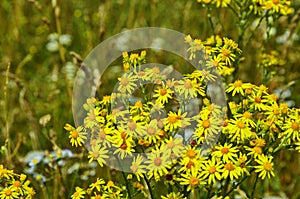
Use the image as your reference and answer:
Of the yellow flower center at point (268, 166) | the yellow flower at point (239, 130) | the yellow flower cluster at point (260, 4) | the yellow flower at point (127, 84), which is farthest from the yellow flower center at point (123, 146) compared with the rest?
the yellow flower cluster at point (260, 4)

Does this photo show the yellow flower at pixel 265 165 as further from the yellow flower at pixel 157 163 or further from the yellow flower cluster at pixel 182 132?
the yellow flower at pixel 157 163

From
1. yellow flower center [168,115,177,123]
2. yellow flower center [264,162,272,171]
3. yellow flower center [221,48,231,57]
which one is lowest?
yellow flower center [264,162,272,171]

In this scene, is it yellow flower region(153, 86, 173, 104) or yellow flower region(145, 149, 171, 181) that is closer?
yellow flower region(145, 149, 171, 181)

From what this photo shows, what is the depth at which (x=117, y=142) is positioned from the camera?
5.65 feet

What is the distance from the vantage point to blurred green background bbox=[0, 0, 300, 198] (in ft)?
10.7

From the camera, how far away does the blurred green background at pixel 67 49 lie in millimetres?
3256

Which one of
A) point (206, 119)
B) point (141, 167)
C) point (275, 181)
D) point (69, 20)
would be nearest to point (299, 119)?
point (206, 119)

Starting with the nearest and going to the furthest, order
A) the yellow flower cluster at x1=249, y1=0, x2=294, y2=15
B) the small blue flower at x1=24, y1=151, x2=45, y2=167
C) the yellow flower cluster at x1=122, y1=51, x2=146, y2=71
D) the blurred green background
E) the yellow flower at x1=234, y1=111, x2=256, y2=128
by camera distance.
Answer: the yellow flower at x1=234, y1=111, x2=256, y2=128 → the yellow flower cluster at x1=122, y1=51, x2=146, y2=71 → the yellow flower cluster at x1=249, y1=0, x2=294, y2=15 → the small blue flower at x1=24, y1=151, x2=45, y2=167 → the blurred green background

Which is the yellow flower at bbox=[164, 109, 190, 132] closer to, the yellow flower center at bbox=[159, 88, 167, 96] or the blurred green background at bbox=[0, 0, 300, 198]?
the yellow flower center at bbox=[159, 88, 167, 96]

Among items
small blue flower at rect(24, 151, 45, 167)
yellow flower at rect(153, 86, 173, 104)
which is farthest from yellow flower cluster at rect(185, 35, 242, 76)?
small blue flower at rect(24, 151, 45, 167)

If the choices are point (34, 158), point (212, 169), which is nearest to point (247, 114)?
point (212, 169)

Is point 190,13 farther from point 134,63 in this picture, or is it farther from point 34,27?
point 134,63

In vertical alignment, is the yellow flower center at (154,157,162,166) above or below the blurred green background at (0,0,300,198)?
below

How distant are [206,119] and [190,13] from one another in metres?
2.56
